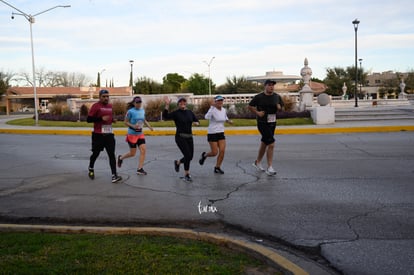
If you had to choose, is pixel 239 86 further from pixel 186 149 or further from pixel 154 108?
pixel 186 149

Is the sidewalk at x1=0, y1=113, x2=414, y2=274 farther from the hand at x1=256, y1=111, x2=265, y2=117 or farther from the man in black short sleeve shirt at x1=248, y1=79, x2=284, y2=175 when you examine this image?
the hand at x1=256, y1=111, x2=265, y2=117

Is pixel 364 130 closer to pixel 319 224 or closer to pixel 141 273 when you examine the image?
pixel 319 224

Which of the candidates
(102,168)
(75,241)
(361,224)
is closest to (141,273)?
(75,241)

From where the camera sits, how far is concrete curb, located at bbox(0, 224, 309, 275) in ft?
13.3

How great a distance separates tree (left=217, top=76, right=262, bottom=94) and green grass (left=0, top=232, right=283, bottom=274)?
168ft

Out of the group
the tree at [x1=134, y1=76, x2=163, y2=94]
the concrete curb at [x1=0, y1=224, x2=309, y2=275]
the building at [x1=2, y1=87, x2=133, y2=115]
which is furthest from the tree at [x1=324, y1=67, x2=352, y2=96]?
the concrete curb at [x1=0, y1=224, x2=309, y2=275]

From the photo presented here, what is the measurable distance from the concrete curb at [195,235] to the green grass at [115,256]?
0.30ft

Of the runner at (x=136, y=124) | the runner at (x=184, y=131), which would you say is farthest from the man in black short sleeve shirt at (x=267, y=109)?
the runner at (x=136, y=124)

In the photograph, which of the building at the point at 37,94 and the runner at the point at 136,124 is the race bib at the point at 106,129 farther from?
the building at the point at 37,94

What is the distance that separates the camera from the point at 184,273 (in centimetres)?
370

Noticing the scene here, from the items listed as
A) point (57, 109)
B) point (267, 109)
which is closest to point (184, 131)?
point (267, 109)

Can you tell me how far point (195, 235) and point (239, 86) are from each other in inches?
2094

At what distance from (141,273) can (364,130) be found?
1650 cm

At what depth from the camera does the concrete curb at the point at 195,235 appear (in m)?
4.05
